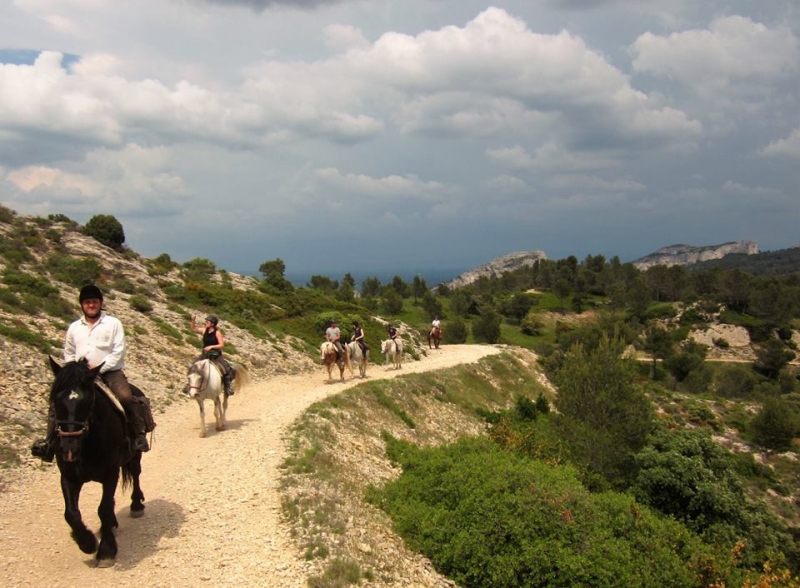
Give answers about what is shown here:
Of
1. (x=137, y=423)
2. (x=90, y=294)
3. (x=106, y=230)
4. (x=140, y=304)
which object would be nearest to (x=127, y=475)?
(x=137, y=423)

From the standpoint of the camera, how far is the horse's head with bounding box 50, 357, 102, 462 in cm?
732

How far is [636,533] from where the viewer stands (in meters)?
13.2

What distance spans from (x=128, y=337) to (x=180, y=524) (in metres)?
16.7

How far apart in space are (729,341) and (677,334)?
10.4 meters

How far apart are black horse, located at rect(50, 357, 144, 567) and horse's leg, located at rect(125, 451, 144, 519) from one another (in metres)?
0.27

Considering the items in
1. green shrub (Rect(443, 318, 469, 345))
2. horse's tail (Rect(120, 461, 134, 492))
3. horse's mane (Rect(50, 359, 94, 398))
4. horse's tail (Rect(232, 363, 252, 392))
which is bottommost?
green shrub (Rect(443, 318, 469, 345))

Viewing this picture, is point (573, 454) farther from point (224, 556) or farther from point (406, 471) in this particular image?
point (224, 556)

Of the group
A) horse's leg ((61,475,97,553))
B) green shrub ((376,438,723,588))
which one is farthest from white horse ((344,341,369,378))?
horse's leg ((61,475,97,553))

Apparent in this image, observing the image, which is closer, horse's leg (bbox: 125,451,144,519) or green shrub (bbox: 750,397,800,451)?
horse's leg (bbox: 125,451,144,519)

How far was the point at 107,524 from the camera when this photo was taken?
866cm

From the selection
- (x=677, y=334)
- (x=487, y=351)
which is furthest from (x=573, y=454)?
(x=677, y=334)

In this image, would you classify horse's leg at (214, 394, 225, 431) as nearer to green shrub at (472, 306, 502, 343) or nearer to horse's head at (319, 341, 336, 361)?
horse's head at (319, 341, 336, 361)

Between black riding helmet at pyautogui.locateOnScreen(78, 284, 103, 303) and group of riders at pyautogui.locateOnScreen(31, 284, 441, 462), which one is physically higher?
black riding helmet at pyautogui.locateOnScreen(78, 284, 103, 303)

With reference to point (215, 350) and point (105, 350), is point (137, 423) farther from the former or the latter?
point (215, 350)
